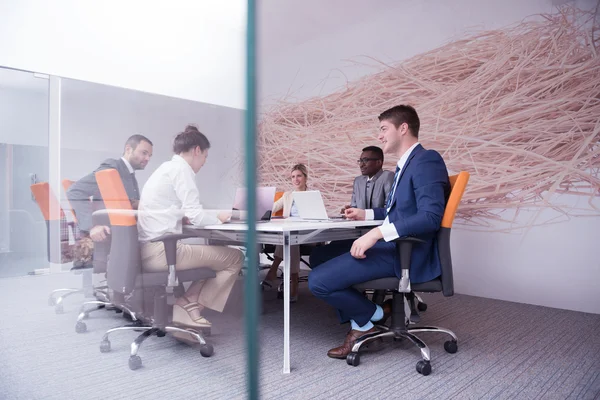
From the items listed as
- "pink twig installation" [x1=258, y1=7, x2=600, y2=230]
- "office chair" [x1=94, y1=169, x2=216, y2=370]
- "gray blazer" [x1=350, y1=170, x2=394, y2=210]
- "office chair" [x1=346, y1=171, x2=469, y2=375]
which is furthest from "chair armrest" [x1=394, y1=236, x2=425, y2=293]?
"gray blazer" [x1=350, y1=170, x2=394, y2=210]

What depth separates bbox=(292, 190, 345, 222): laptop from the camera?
102 inches

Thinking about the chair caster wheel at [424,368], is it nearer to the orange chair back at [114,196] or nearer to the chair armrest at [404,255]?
the chair armrest at [404,255]

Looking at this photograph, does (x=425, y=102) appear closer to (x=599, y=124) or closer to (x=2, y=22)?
(x=599, y=124)

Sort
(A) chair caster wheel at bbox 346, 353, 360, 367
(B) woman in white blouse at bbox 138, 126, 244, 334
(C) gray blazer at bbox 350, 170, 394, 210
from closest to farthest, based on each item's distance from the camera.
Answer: (B) woman in white blouse at bbox 138, 126, 244, 334, (A) chair caster wheel at bbox 346, 353, 360, 367, (C) gray blazer at bbox 350, 170, 394, 210

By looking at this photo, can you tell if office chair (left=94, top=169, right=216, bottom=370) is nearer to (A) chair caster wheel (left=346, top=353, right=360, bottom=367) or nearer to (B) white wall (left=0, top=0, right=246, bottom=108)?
(B) white wall (left=0, top=0, right=246, bottom=108)

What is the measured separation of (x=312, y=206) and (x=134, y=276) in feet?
3.88

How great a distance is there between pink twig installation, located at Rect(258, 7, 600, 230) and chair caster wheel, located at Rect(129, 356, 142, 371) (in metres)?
1.53

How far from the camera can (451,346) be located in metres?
2.28

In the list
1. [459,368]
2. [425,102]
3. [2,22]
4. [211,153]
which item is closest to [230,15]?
[211,153]

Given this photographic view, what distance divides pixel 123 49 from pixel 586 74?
11.0 ft

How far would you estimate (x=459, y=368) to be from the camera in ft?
6.77

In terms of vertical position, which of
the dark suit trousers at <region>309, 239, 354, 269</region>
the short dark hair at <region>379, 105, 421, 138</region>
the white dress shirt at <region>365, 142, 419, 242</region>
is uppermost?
the short dark hair at <region>379, 105, 421, 138</region>

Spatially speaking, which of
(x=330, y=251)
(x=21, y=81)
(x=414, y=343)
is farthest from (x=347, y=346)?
(x=21, y=81)

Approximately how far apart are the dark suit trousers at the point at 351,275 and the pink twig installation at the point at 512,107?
869 mm
